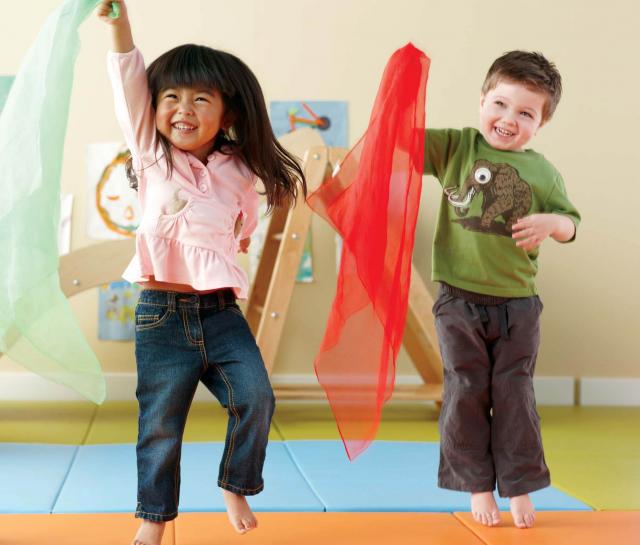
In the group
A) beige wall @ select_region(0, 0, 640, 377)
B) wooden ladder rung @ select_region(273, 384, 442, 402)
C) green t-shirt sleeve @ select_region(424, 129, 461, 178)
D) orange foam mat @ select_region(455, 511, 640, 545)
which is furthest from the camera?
beige wall @ select_region(0, 0, 640, 377)

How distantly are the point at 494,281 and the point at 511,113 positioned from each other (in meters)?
0.36

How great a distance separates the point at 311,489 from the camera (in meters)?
2.30

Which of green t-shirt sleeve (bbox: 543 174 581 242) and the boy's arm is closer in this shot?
the boy's arm

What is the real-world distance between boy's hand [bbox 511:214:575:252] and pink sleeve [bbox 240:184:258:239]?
20.7 inches

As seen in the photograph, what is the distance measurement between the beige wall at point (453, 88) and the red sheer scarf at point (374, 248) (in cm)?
185

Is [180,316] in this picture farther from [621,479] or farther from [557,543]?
[621,479]

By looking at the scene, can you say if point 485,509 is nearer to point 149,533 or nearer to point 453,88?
point 149,533

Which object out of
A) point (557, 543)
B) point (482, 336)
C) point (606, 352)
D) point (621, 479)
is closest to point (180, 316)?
point (482, 336)

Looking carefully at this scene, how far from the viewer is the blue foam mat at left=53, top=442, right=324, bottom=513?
6.94ft

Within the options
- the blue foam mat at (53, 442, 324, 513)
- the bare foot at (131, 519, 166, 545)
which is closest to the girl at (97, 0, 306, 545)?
the bare foot at (131, 519, 166, 545)

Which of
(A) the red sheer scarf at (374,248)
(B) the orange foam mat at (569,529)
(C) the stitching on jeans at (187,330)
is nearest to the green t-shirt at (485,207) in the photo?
(A) the red sheer scarf at (374,248)

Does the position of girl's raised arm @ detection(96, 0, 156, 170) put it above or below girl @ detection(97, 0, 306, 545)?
above

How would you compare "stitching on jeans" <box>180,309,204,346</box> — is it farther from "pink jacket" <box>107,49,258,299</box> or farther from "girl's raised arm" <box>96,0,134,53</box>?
"girl's raised arm" <box>96,0,134,53</box>

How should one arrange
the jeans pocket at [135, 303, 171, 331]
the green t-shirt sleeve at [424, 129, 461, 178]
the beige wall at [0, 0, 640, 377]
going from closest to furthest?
the jeans pocket at [135, 303, 171, 331], the green t-shirt sleeve at [424, 129, 461, 178], the beige wall at [0, 0, 640, 377]
